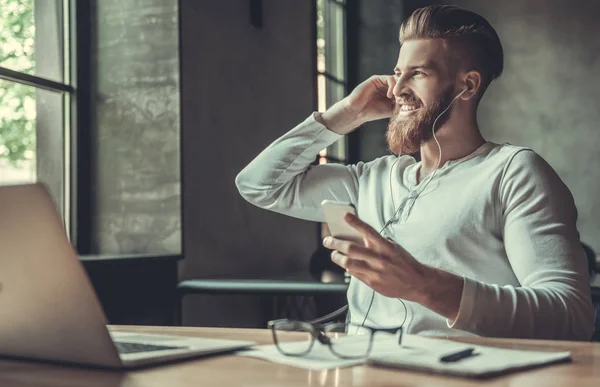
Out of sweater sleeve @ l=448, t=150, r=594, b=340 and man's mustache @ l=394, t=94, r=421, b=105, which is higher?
man's mustache @ l=394, t=94, r=421, b=105

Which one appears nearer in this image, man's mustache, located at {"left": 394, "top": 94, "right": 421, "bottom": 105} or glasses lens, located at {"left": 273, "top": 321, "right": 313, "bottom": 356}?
glasses lens, located at {"left": 273, "top": 321, "right": 313, "bottom": 356}

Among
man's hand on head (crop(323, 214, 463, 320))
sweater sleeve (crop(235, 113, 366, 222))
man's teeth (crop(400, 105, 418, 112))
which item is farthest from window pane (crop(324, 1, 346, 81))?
man's hand on head (crop(323, 214, 463, 320))

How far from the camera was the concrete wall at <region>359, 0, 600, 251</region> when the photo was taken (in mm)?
7645

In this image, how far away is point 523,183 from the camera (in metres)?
1.68

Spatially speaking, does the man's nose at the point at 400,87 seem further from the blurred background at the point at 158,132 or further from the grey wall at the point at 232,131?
the grey wall at the point at 232,131

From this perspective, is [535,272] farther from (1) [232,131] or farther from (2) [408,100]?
(1) [232,131]

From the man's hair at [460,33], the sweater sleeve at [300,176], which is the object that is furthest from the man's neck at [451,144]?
the sweater sleeve at [300,176]

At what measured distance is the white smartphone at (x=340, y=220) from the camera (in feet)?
3.92

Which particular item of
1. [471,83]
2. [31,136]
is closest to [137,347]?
[471,83]

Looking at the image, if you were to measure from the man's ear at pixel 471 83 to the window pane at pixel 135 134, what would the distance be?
1841 millimetres

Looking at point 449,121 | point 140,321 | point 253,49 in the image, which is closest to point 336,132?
point 449,121

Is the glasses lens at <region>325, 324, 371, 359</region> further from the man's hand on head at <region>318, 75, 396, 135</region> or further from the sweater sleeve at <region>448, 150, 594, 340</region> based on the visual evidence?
the man's hand on head at <region>318, 75, 396, 135</region>

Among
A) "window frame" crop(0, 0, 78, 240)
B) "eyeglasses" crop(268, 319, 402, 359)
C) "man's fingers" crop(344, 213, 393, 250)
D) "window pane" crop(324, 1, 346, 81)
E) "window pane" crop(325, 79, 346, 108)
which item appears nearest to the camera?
"eyeglasses" crop(268, 319, 402, 359)

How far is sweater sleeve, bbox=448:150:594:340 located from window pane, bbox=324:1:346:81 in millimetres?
4922
